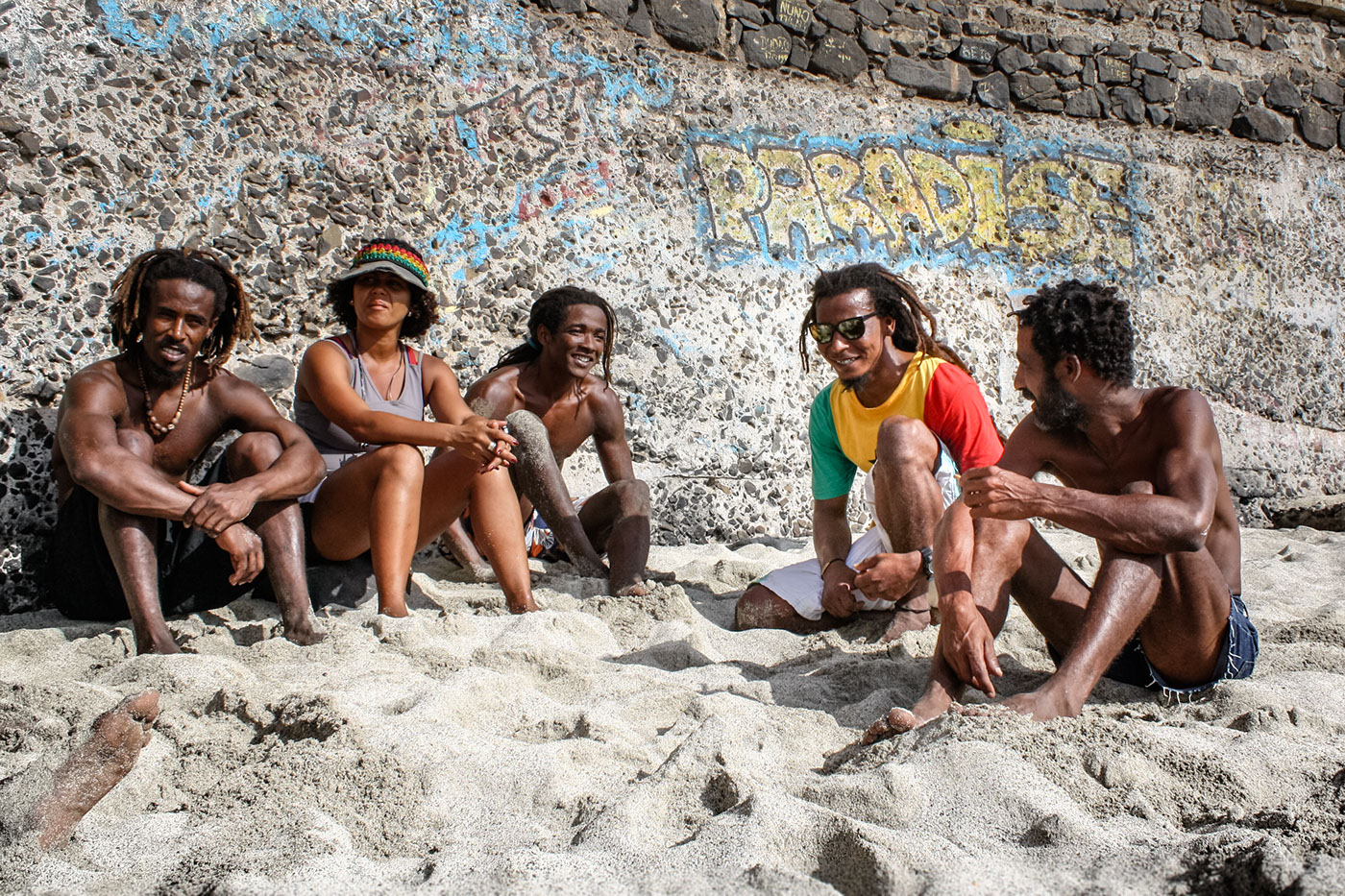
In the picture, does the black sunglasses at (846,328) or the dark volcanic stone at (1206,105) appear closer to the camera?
the black sunglasses at (846,328)

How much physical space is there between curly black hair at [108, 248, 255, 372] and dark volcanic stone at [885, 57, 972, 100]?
12.3 ft

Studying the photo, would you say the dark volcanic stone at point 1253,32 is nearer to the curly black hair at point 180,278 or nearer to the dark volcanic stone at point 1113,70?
the dark volcanic stone at point 1113,70

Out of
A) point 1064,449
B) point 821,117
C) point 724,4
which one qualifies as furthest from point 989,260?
point 1064,449

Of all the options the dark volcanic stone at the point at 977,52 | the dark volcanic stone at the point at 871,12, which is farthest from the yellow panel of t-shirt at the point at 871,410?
the dark volcanic stone at the point at 977,52

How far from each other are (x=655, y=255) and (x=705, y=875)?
368 centimetres

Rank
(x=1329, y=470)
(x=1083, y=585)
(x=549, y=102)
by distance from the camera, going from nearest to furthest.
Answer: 1. (x=1083, y=585)
2. (x=549, y=102)
3. (x=1329, y=470)

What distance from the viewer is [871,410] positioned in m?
3.26

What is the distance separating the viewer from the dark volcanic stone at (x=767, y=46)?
5.14 meters

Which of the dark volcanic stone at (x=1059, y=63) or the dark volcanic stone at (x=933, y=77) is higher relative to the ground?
the dark volcanic stone at (x=1059, y=63)

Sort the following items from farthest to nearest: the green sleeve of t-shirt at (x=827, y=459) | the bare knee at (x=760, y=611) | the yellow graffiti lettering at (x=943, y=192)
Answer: the yellow graffiti lettering at (x=943, y=192) → the green sleeve of t-shirt at (x=827, y=459) → the bare knee at (x=760, y=611)

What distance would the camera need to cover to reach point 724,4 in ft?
16.8

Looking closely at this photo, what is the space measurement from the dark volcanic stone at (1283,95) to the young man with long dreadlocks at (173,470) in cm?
601

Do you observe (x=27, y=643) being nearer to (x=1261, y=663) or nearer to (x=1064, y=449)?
(x=1064, y=449)

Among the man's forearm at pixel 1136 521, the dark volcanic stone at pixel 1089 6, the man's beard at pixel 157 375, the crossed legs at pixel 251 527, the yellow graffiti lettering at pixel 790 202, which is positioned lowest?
the crossed legs at pixel 251 527
